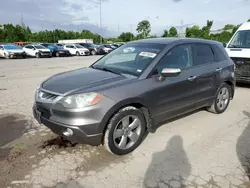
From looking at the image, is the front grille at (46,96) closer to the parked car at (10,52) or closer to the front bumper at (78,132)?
the front bumper at (78,132)

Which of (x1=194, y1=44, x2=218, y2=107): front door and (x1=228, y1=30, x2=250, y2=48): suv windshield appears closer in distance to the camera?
(x1=194, y1=44, x2=218, y2=107): front door

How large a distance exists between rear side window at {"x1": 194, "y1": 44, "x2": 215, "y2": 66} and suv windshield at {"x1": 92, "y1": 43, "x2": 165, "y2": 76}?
2.93 ft

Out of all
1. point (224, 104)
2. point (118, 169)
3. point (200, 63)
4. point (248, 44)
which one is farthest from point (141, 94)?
point (248, 44)

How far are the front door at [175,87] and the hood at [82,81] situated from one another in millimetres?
643

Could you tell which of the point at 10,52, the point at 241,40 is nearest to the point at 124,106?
the point at 241,40

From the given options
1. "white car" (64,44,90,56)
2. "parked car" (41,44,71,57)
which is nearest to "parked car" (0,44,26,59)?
"parked car" (41,44,71,57)

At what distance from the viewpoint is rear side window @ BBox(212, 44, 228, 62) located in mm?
5004

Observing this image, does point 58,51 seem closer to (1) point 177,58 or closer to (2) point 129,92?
(1) point 177,58

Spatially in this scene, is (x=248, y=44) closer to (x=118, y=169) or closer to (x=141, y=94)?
(x=141, y=94)

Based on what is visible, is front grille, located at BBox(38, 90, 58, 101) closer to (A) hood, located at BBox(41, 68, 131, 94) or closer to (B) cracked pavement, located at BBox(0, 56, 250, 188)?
(A) hood, located at BBox(41, 68, 131, 94)

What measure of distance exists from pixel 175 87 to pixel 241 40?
223 inches

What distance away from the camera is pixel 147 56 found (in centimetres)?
390

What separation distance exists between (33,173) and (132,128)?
1.50 metres

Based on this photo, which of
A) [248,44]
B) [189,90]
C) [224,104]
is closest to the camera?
[189,90]
